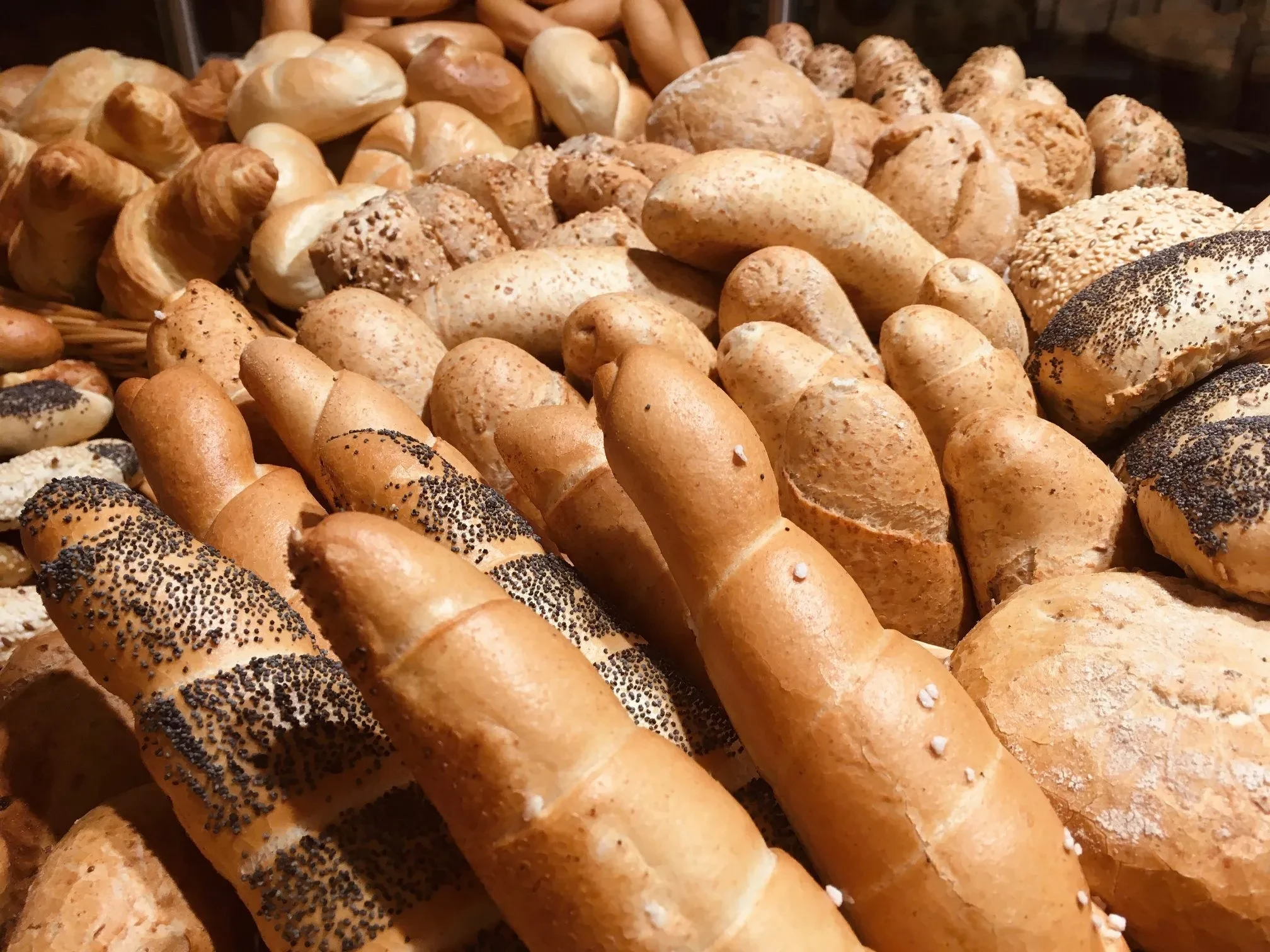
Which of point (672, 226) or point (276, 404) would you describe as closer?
point (276, 404)

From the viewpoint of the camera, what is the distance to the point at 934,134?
5.99ft

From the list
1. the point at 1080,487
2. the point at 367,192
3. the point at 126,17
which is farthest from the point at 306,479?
the point at 126,17

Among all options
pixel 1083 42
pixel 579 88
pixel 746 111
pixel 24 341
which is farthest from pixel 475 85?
pixel 1083 42

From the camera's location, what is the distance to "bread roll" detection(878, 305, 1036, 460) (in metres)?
1.28

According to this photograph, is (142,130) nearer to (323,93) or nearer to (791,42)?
(323,93)

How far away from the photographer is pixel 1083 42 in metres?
2.57

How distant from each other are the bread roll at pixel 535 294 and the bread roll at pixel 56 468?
569 mm

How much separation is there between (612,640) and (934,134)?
152 centimetres

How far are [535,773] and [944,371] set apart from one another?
98 cm

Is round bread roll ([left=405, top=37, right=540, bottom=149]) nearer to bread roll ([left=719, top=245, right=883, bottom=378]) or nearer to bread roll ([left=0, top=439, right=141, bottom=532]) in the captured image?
bread roll ([left=719, top=245, right=883, bottom=378])

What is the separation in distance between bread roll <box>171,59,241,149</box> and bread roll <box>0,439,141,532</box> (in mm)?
1185

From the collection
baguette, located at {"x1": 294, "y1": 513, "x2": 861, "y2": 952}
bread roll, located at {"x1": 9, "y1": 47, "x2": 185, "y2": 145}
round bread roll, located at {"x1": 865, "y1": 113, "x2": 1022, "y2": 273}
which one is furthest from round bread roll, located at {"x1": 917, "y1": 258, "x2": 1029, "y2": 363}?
bread roll, located at {"x1": 9, "y1": 47, "x2": 185, "y2": 145}

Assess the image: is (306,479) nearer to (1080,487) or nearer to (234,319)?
(234,319)

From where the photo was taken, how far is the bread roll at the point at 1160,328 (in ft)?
4.00
